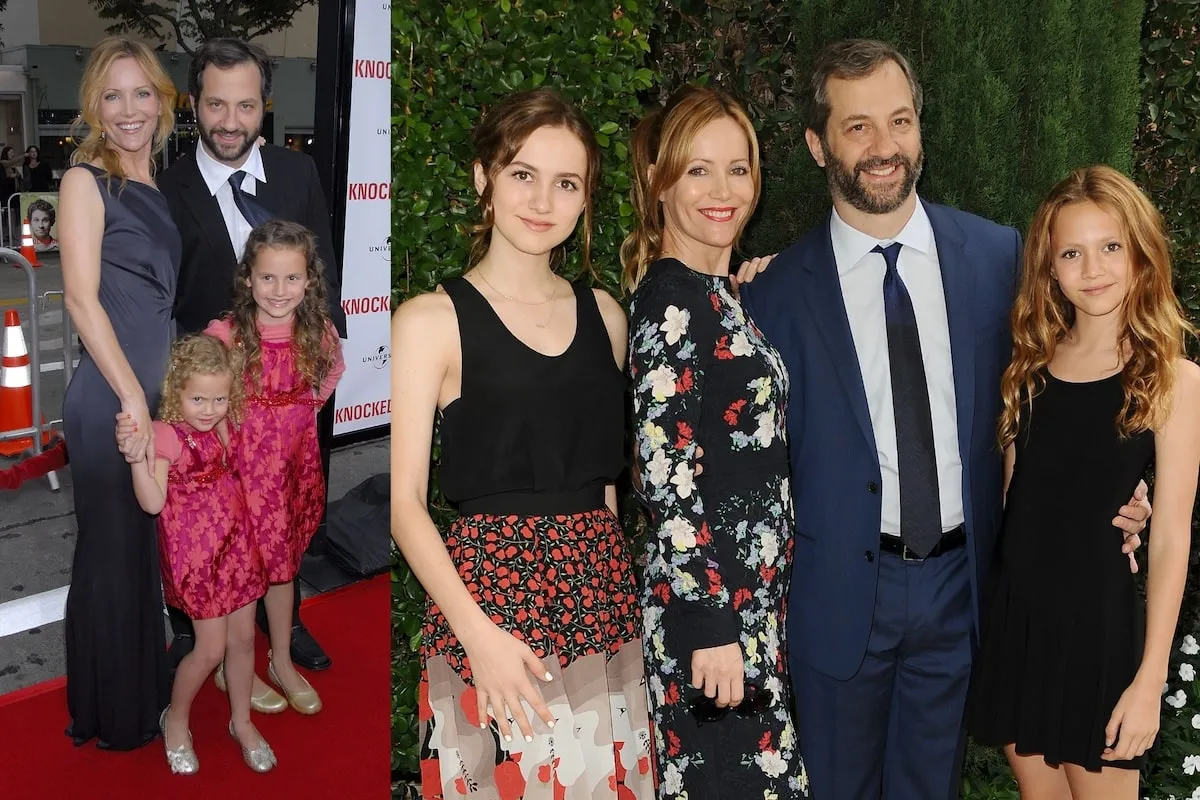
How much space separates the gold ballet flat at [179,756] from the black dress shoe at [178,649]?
0.25 feet

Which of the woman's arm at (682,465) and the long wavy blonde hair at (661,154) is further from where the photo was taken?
the long wavy blonde hair at (661,154)

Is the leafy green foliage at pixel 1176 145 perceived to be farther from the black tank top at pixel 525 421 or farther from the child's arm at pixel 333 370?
the child's arm at pixel 333 370

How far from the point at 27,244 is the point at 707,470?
1.24 metres

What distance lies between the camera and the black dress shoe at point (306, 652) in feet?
6.66

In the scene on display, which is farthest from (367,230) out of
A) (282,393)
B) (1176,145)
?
(1176,145)

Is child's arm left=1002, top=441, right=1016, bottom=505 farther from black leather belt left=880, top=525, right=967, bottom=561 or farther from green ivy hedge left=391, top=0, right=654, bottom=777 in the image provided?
green ivy hedge left=391, top=0, right=654, bottom=777

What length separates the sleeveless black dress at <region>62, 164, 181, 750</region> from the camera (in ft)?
5.38

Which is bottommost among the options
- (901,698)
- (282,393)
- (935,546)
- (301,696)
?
(901,698)

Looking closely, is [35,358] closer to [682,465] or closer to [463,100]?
[463,100]

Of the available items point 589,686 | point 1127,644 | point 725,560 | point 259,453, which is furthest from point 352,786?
point 1127,644

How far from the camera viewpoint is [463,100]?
6.96 feet

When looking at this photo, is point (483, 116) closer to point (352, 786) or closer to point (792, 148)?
point (792, 148)

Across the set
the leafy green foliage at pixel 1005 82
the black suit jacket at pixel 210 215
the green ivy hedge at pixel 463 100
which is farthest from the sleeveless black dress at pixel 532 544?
the leafy green foliage at pixel 1005 82

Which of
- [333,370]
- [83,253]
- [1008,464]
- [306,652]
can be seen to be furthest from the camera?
[1008,464]
